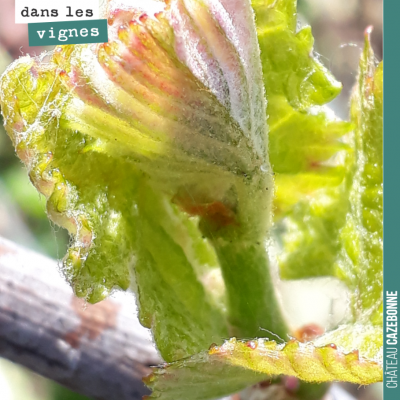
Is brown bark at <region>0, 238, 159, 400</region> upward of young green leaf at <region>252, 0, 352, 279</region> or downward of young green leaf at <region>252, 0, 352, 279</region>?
downward

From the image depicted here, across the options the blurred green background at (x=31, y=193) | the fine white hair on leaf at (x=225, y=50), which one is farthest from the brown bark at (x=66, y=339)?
the blurred green background at (x=31, y=193)

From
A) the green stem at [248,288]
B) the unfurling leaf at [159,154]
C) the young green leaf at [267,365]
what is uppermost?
the unfurling leaf at [159,154]

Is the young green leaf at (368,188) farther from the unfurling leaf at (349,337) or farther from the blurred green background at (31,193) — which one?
the blurred green background at (31,193)

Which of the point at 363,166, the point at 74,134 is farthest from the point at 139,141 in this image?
the point at 363,166

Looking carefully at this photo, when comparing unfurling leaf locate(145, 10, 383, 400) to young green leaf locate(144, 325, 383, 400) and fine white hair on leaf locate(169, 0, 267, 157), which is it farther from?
fine white hair on leaf locate(169, 0, 267, 157)

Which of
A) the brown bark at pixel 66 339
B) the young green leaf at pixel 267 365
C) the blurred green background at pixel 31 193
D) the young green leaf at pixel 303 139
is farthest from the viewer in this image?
the blurred green background at pixel 31 193

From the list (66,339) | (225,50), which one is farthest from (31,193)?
(225,50)

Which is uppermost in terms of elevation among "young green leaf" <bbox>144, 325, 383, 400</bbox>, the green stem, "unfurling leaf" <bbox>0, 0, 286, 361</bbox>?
"unfurling leaf" <bbox>0, 0, 286, 361</bbox>

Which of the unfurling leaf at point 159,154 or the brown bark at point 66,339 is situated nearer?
the unfurling leaf at point 159,154

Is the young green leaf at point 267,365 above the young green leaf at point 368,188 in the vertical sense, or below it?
below

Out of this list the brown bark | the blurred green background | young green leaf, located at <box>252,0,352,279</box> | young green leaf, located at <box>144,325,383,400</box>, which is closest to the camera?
young green leaf, located at <box>144,325,383,400</box>

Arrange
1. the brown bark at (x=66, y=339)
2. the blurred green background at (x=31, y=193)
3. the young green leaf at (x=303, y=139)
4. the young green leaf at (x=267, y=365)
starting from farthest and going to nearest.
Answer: the blurred green background at (x=31, y=193) < the brown bark at (x=66, y=339) < the young green leaf at (x=303, y=139) < the young green leaf at (x=267, y=365)

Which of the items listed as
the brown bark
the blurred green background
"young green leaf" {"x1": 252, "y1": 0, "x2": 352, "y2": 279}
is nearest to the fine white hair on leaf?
"young green leaf" {"x1": 252, "y1": 0, "x2": 352, "y2": 279}
